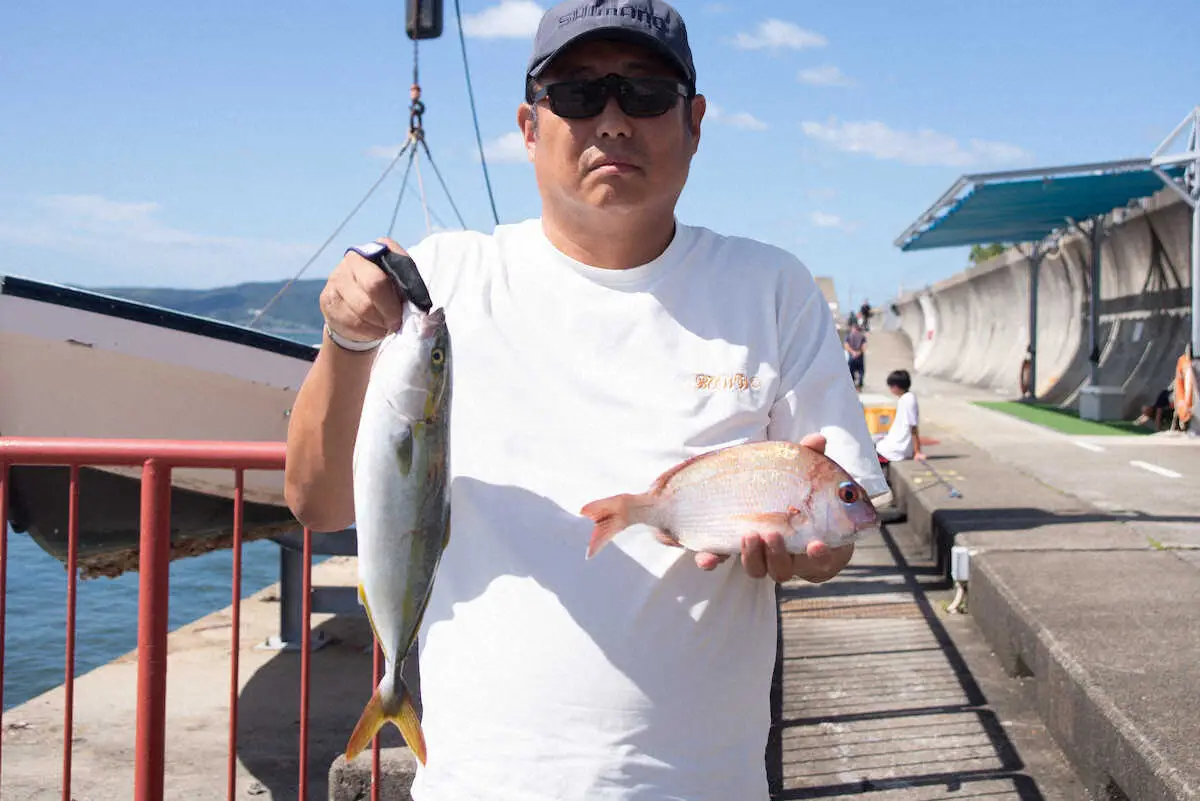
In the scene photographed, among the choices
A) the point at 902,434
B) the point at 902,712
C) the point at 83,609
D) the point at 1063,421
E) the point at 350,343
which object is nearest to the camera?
the point at 350,343

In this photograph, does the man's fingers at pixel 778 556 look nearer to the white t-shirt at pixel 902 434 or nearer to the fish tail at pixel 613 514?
the fish tail at pixel 613 514

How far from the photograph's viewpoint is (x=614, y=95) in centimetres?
200

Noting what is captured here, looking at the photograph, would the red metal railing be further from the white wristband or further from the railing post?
the white wristband

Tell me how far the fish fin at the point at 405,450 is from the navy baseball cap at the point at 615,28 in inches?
29.9

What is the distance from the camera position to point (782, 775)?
4465 millimetres

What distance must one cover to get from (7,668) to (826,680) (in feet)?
30.1

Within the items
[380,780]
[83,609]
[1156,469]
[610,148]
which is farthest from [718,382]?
[83,609]

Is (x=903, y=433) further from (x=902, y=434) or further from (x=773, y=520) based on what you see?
(x=773, y=520)

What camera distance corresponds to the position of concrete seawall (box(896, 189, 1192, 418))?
65.4 ft

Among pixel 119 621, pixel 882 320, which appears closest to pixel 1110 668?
pixel 119 621

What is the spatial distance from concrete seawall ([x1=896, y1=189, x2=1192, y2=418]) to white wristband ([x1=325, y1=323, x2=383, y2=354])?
1961 centimetres

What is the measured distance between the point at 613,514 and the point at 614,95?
781mm

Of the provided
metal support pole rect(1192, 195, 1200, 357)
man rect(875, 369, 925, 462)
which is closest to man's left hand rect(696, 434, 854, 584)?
man rect(875, 369, 925, 462)

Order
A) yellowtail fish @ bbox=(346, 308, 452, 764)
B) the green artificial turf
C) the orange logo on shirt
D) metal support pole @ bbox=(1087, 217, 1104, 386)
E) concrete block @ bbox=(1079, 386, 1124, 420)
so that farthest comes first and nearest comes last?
metal support pole @ bbox=(1087, 217, 1104, 386), concrete block @ bbox=(1079, 386, 1124, 420), the green artificial turf, the orange logo on shirt, yellowtail fish @ bbox=(346, 308, 452, 764)
